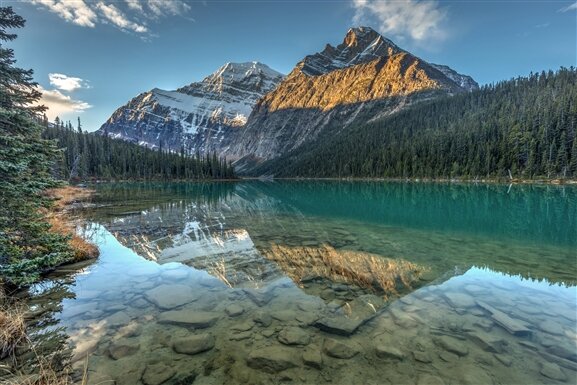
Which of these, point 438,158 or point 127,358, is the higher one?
point 438,158

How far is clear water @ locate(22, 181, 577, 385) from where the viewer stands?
25.2 ft

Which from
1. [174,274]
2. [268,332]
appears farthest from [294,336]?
[174,274]

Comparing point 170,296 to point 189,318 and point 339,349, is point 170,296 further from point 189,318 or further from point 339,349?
point 339,349

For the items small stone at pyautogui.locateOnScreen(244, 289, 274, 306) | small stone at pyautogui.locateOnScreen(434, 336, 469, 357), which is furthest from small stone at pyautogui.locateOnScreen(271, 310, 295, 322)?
small stone at pyautogui.locateOnScreen(434, 336, 469, 357)

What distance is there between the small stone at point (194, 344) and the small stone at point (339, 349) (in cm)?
332

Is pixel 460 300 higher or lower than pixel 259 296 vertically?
higher

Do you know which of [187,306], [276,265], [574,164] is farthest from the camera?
[574,164]

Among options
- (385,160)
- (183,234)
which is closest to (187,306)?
(183,234)

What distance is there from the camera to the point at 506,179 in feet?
362

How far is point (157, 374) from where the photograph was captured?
24.2 ft

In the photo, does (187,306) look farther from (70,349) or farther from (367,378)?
(367,378)

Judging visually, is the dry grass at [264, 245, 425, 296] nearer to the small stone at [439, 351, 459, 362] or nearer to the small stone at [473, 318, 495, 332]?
the small stone at [473, 318, 495, 332]

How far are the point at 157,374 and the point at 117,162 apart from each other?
178850 millimetres

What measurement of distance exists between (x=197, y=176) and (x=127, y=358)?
182769mm
